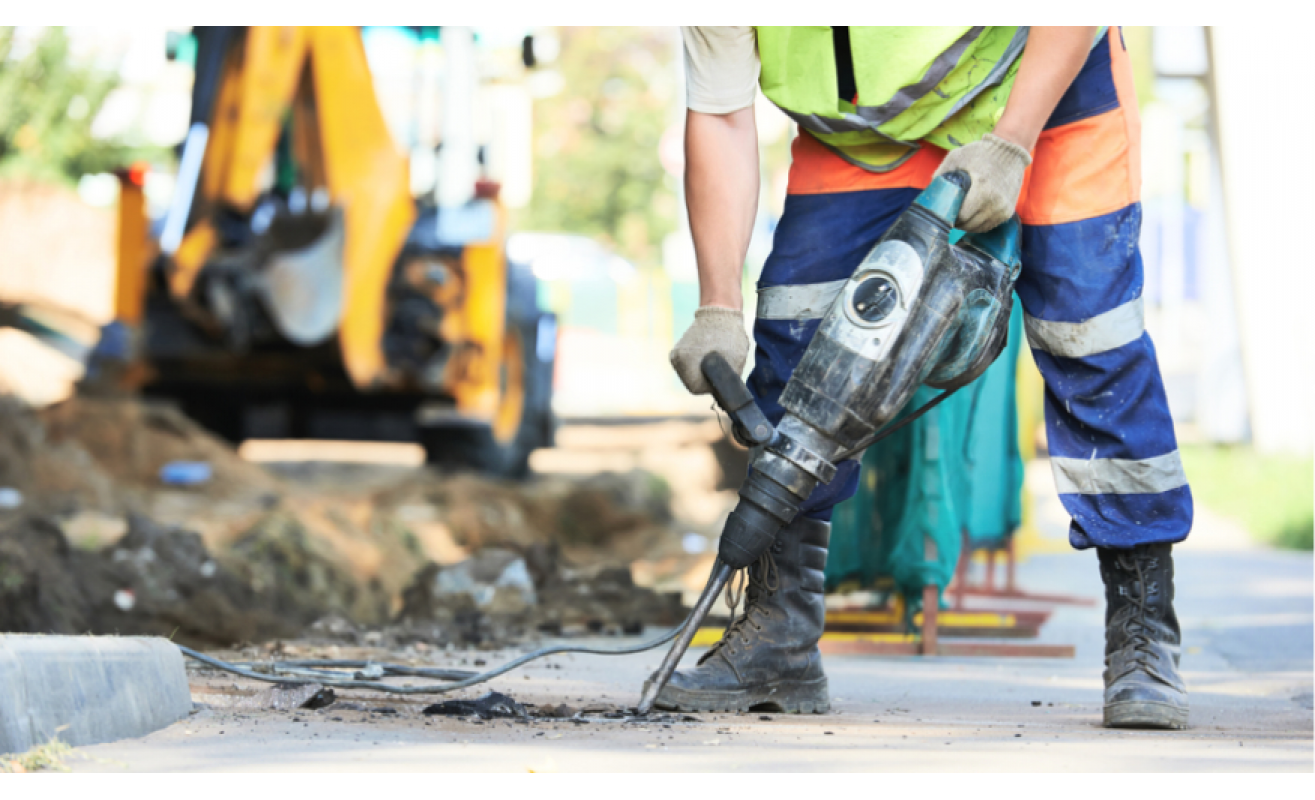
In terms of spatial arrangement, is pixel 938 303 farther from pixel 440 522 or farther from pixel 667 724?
pixel 440 522

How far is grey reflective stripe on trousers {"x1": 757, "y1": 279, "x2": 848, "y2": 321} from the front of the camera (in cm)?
262

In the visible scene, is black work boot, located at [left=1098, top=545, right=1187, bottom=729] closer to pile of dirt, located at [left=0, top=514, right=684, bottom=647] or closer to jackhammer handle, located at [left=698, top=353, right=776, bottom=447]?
jackhammer handle, located at [left=698, top=353, right=776, bottom=447]

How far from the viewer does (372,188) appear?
7707 millimetres

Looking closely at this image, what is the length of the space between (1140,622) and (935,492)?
1.01 meters

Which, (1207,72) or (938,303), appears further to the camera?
(1207,72)

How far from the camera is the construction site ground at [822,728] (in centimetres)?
190

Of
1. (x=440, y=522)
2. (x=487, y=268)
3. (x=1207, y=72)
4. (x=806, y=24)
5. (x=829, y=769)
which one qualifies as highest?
(x=1207, y=72)

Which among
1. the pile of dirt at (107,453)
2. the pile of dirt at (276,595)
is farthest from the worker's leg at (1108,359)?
the pile of dirt at (107,453)

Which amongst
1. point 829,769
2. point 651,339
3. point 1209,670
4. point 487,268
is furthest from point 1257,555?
point 651,339

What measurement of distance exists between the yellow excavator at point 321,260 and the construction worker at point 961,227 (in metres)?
5.01

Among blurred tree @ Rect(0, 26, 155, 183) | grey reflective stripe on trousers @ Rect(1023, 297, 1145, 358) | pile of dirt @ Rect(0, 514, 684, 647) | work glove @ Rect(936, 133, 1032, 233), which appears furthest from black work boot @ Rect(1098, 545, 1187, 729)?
blurred tree @ Rect(0, 26, 155, 183)

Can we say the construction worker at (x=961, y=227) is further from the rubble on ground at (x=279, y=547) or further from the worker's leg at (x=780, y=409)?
the rubble on ground at (x=279, y=547)

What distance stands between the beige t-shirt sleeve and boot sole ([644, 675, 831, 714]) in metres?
1.08

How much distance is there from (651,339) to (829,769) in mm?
23399
